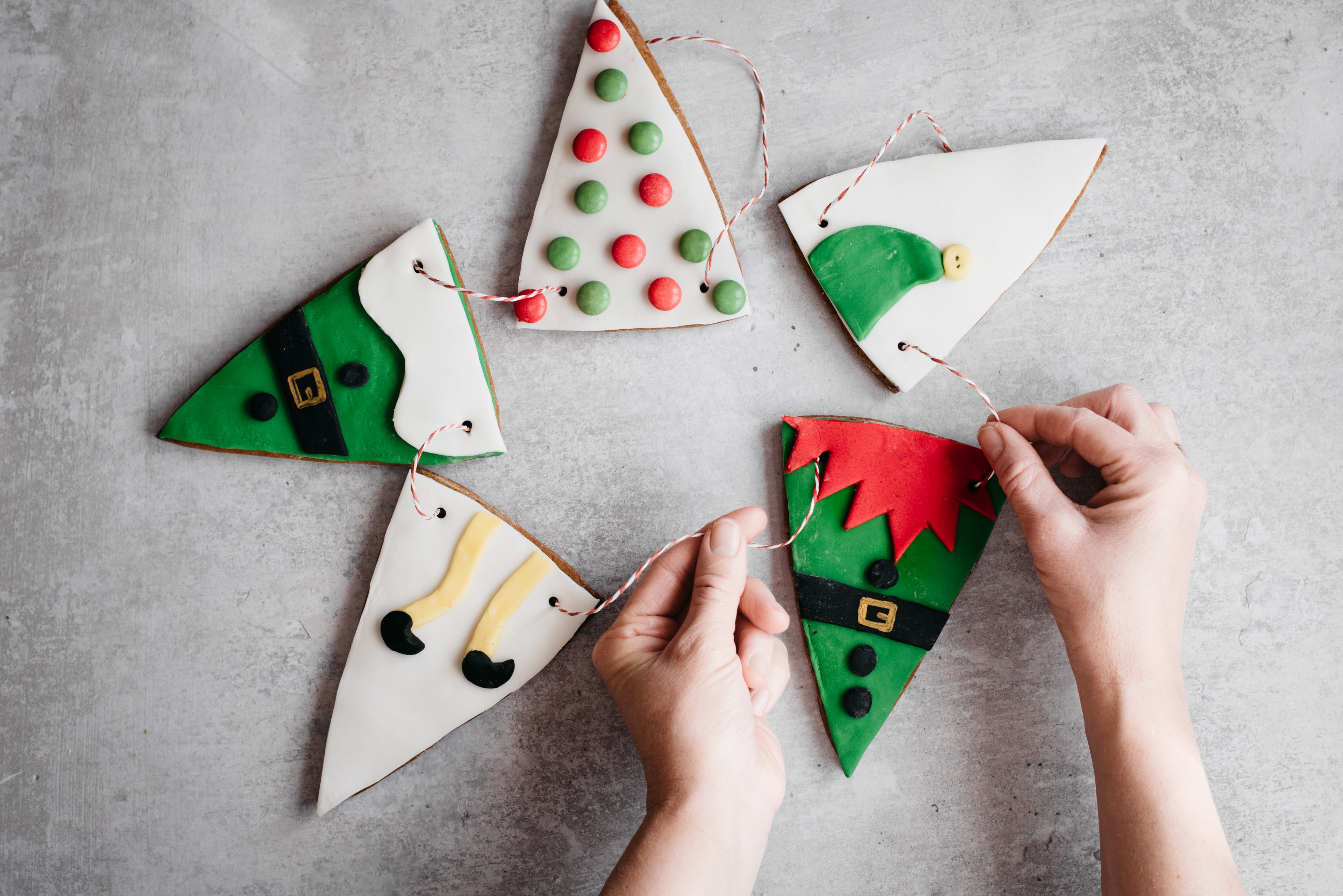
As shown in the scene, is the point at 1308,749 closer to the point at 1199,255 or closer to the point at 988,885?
the point at 988,885

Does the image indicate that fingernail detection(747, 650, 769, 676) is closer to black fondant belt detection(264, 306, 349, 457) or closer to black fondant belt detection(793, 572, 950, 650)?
black fondant belt detection(793, 572, 950, 650)

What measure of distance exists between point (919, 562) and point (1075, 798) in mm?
560

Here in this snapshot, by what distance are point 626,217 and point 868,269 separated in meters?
0.46

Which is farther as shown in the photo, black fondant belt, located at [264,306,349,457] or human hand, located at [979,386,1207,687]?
black fondant belt, located at [264,306,349,457]

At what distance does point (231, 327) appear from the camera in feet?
4.93

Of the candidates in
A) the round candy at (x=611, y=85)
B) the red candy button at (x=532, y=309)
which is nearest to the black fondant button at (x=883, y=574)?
the red candy button at (x=532, y=309)

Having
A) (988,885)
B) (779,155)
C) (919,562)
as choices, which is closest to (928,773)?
(988,885)

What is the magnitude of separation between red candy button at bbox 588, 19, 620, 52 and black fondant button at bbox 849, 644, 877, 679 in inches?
46.5

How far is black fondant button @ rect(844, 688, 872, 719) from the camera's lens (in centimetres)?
144

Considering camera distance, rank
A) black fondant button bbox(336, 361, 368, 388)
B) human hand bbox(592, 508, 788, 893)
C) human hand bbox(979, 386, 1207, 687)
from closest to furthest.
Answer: human hand bbox(592, 508, 788, 893), human hand bbox(979, 386, 1207, 687), black fondant button bbox(336, 361, 368, 388)

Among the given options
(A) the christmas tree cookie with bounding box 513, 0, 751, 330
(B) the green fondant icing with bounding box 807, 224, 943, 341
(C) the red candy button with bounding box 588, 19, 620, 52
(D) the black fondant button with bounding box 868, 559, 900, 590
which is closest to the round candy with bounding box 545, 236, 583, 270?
(A) the christmas tree cookie with bounding box 513, 0, 751, 330

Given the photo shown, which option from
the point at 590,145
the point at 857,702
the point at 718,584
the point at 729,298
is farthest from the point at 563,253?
the point at 857,702

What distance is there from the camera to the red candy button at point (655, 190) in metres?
1.43

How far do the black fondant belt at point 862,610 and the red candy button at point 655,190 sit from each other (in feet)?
2.38
